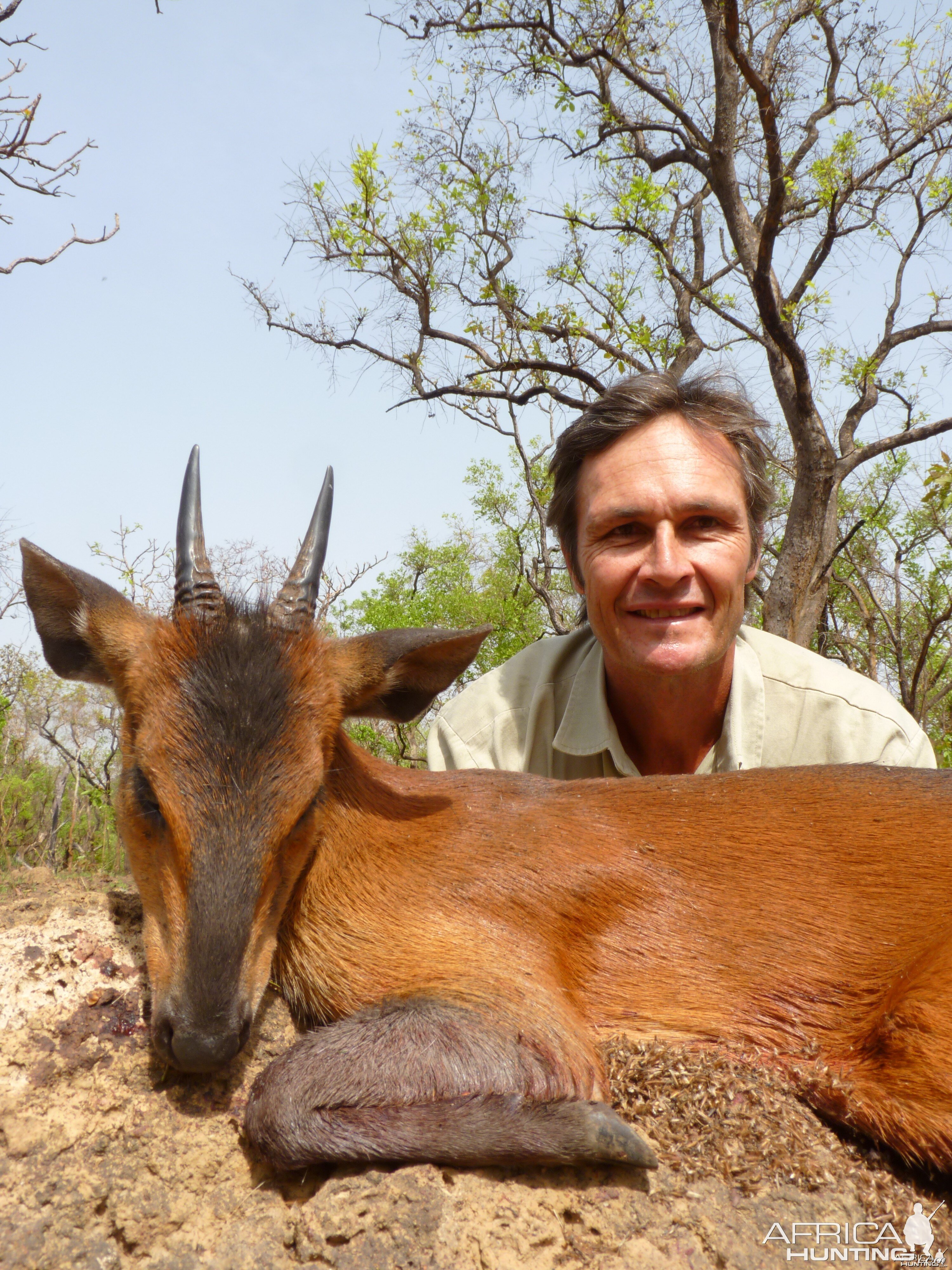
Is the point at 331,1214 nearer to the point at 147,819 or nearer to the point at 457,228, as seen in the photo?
the point at 147,819

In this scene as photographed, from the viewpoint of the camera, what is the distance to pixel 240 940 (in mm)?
3141

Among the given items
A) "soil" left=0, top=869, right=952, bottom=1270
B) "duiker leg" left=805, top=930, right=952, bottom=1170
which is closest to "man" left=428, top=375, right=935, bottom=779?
"duiker leg" left=805, top=930, right=952, bottom=1170

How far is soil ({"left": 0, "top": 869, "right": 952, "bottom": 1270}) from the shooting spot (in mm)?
2682

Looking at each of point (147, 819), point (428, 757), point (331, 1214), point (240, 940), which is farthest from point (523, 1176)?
point (428, 757)

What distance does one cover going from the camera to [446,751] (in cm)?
645

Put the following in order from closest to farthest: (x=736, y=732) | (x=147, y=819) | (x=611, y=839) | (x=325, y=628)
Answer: (x=147, y=819), (x=611, y=839), (x=325, y=628), (x=736, y=732)

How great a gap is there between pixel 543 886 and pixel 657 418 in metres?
3.35

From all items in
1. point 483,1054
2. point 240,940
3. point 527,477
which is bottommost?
point 483,1054

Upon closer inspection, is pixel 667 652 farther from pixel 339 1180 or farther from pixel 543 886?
pixel 339 1180

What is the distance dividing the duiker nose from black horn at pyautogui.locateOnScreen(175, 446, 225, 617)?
1.51 metres

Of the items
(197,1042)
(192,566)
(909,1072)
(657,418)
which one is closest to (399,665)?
(192,566)

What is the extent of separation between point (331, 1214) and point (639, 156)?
56.9ft

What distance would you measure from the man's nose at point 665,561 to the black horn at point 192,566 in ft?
8.37

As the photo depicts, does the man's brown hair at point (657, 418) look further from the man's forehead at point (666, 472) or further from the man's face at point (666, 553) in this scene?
the man's face at point (666, 553)
